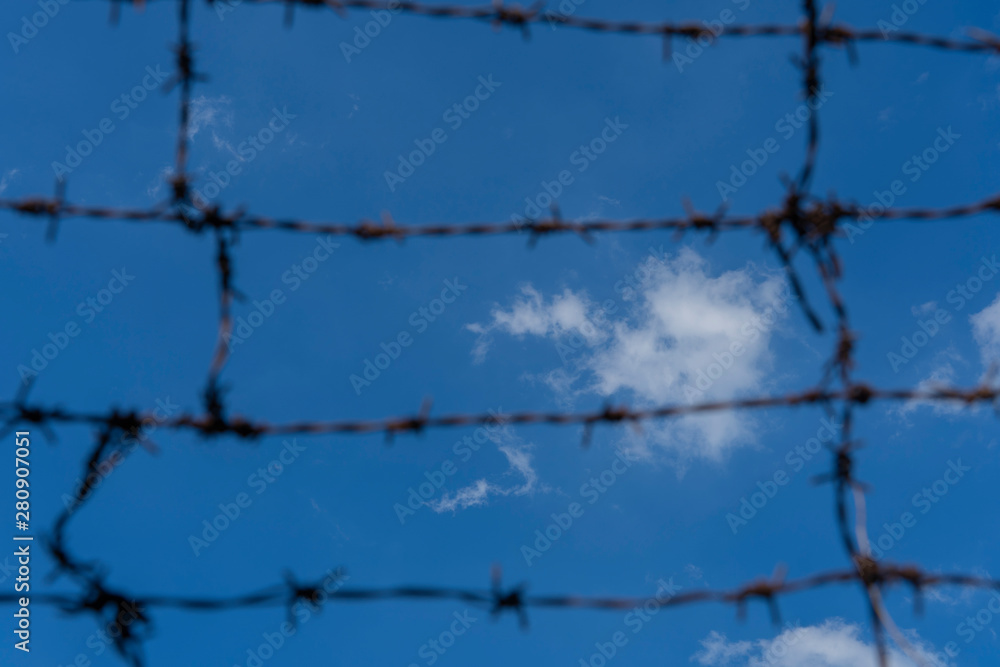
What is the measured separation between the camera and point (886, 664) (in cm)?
297

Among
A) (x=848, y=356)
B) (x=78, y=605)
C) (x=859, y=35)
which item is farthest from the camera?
(x=859, y=35)

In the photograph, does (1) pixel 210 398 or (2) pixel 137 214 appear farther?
(2) pixel 137 214

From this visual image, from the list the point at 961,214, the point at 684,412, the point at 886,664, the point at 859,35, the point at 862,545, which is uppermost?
the point at 859,35

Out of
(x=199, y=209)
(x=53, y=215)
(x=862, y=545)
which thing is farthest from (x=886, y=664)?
(x=53, y=215)

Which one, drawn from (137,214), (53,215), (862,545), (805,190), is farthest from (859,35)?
(53,215)

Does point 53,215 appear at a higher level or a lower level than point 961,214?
higher

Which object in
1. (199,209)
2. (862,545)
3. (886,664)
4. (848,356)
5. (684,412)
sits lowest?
(886,664)

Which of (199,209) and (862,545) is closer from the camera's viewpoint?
(862,545)

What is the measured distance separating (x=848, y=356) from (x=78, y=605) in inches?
132

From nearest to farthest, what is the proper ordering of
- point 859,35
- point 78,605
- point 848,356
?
point 78,605
point 848,356
point 859,35

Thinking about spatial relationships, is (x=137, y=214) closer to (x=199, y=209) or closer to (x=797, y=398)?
(x=199, y=209)

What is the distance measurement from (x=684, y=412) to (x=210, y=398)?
6.34 ft

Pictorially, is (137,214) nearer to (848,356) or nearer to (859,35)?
(848,356)

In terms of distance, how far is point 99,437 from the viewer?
3039 millimetres
